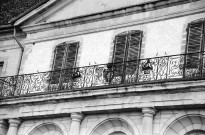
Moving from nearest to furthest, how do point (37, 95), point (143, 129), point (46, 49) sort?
point (143, 129)
point (37, 95)
point (46, 49)

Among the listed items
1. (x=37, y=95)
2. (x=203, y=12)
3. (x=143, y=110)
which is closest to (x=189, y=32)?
(x=203, y=12)

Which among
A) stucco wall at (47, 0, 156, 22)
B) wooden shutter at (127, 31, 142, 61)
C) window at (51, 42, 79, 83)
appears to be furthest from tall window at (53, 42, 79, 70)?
wooden shutter at (127, 31, 142, 61)

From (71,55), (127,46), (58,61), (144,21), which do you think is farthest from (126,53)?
(58,61)

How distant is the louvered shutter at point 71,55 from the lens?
22312 millimetres

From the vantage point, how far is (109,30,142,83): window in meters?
20.1

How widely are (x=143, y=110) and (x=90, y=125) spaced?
7.94 ft

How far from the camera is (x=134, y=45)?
2097cm

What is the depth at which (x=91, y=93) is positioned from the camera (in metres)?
19.9

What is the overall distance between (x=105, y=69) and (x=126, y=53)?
114 centimetres

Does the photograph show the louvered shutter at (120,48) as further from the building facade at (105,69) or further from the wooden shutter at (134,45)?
the wooden shutter at (134,45)

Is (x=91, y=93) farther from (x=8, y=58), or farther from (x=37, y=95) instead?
(x=8, y=58)

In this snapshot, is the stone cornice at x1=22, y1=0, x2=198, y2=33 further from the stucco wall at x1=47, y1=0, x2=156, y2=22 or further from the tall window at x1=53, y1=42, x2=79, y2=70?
the tall window at x1=53, y1=42, x2=79, y2=70

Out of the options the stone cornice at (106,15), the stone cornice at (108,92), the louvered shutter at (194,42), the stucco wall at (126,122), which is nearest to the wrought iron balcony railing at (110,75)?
the louvered shutter at (194,42)

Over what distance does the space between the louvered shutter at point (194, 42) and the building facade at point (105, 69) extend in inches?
1.4
